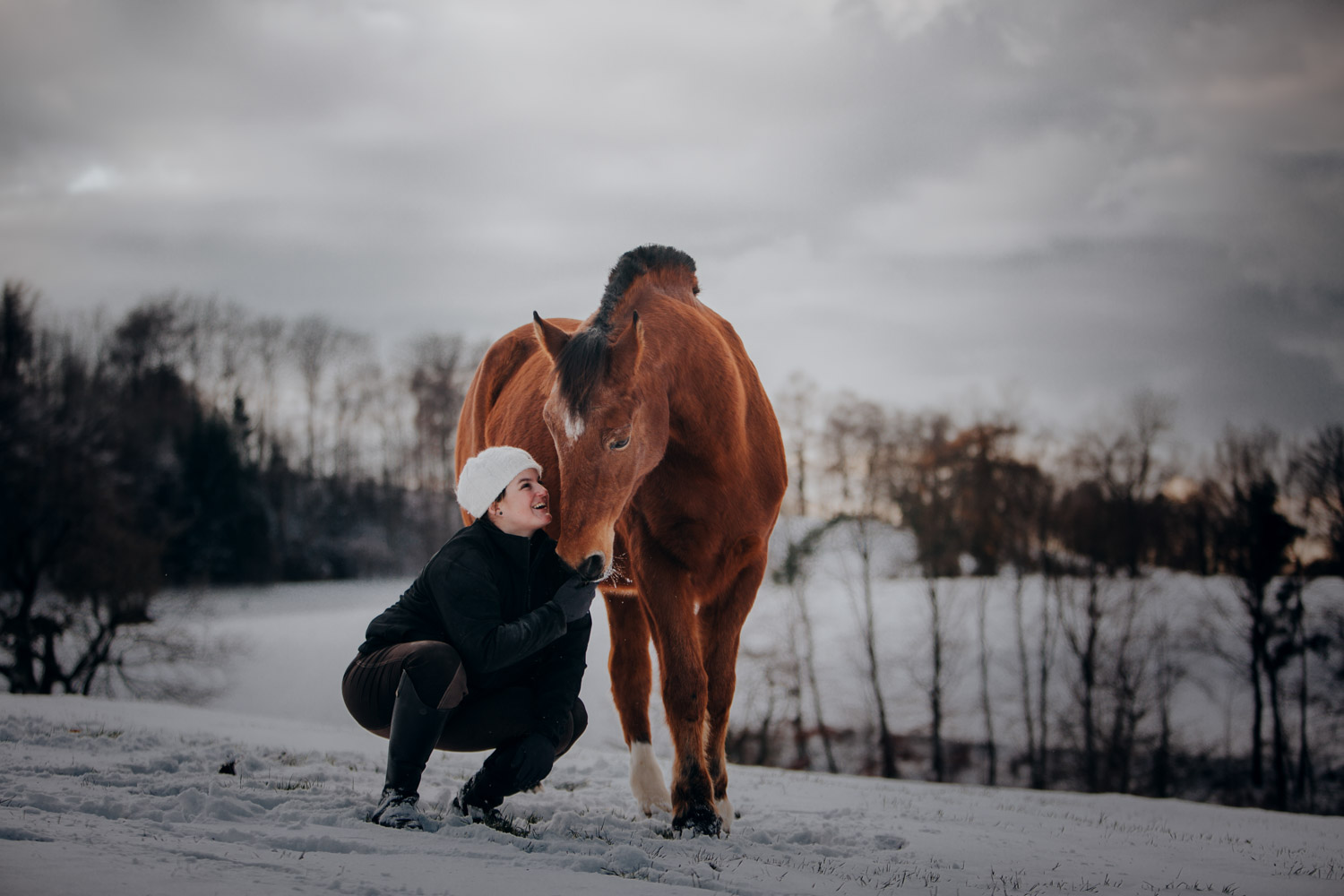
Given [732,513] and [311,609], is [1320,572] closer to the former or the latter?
[732,513]

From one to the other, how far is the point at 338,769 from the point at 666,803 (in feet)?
6.52

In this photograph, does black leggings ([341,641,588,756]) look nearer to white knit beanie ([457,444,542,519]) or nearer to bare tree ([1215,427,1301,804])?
white knit beanie ([457,444,542,519])

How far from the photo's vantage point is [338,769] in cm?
473

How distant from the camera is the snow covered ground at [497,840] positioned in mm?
2371

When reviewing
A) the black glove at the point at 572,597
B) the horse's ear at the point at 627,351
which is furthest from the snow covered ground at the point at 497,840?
the horse's ear at the point at 627,351

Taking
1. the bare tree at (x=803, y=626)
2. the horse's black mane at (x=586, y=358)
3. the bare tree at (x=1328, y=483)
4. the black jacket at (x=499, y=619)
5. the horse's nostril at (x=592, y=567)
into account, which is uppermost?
the bare tree at (x=1328, y=483)

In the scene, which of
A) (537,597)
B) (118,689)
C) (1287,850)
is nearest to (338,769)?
(537,597)

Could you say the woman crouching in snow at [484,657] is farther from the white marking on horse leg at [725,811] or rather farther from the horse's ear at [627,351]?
the white marking on horse leg at [725,811]

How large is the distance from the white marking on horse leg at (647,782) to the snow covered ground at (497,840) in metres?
0.15

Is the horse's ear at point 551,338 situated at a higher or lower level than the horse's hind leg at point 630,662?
higher

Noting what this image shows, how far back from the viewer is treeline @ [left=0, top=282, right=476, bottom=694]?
2561 centimetres

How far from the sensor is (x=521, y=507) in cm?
344

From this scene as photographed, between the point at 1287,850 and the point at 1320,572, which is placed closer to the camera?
the point at 1287,850

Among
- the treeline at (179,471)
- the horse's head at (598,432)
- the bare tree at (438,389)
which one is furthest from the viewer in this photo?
the bare tree at (438,389)
